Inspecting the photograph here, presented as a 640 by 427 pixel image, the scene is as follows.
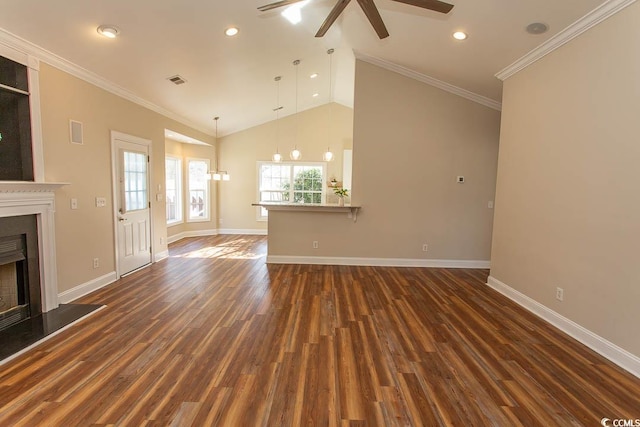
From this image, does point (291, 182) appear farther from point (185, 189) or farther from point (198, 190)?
point (185, 189)

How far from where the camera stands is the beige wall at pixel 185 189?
24.8ft

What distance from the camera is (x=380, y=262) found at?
5422 millimetres

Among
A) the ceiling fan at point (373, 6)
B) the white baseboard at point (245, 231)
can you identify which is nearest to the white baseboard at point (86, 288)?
the ceiling fan at point (373, 6)

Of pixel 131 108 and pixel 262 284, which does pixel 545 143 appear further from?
pixel 131 108

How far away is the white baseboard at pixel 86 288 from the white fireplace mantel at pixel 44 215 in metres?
0.17

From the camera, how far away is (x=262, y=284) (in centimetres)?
430

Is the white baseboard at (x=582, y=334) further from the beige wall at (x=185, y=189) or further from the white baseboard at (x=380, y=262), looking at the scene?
the beige wall at (x=185, y=189)

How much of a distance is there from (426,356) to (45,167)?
4.29m

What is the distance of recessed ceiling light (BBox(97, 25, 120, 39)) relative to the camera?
304cm

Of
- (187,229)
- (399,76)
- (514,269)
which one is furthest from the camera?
(187,229)

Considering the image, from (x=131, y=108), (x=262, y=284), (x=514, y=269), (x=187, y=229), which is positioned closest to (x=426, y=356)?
(x=514, y=269)

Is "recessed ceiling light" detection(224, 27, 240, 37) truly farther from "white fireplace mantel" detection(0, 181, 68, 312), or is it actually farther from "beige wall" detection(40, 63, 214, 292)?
"white fireplace mantel" detection(0, 181, 68, 312)

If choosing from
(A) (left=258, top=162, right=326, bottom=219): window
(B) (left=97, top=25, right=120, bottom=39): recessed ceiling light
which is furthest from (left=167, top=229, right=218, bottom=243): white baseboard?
(B) (left=97, top=25, right=120, bottom=39): recessed ceiling light

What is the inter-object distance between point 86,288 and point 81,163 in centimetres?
159
